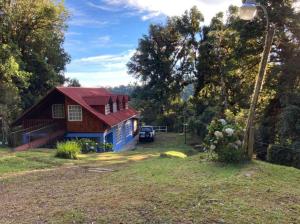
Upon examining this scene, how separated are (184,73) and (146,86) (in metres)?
5.97

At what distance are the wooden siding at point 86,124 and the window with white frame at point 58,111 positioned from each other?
2.73ft

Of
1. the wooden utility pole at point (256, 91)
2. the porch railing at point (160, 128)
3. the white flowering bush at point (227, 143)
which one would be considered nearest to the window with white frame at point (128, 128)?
the porch railing at point (160, 128)

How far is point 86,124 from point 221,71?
60.6ft

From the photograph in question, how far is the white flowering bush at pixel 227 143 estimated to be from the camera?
27.8 feet

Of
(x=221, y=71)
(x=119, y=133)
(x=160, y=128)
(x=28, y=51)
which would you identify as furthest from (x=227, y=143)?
(x=160, y=128)

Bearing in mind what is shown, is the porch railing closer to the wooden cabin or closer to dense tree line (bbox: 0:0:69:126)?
dense tree line (bbox: 0:0:69:126)

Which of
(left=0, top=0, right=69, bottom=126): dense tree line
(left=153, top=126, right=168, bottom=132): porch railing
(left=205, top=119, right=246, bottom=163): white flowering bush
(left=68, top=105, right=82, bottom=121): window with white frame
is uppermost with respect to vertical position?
(left=0, top=0, right=69, bottom=126): dense tree line

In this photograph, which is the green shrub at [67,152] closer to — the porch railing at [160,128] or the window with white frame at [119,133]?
the window with white frame at [119,133]

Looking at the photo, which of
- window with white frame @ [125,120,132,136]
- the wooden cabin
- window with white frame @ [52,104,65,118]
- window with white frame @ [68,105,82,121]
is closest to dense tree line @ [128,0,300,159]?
window with white frame @ [125,120,132,136]

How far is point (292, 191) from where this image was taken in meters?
6.30

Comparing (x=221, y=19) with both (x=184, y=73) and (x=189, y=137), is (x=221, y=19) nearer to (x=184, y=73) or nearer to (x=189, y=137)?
(x=184, y=73)

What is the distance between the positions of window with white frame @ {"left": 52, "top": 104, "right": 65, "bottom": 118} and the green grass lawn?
16.8 meters

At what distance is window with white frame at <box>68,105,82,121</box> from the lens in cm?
2495

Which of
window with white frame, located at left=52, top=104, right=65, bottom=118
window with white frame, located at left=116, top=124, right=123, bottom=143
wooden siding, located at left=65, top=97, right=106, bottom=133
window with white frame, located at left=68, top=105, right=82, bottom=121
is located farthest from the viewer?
window with white frame, located at left=116, top=124, right=123, bottom=143
